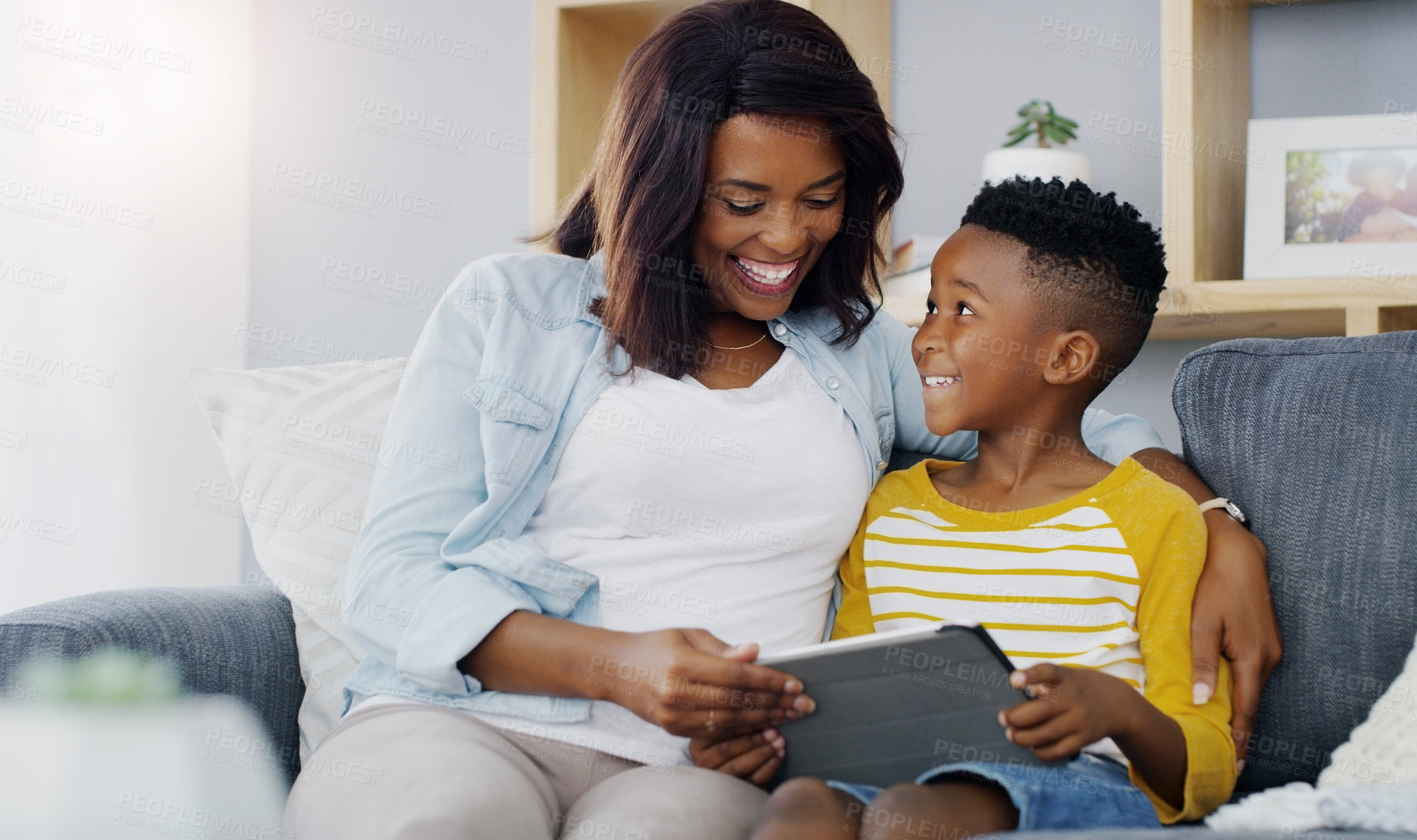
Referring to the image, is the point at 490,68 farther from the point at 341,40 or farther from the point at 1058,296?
the point at 1058,296

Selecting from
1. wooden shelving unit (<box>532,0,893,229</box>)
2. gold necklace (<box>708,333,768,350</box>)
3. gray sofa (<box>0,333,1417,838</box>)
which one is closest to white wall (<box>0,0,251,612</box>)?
wooden shelving unit (<box>532,0,893,229</box>)

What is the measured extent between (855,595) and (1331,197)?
0.99 meters

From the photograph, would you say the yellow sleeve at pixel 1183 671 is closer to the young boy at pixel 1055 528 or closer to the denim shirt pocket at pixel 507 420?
the young boy at pixel 1055 528

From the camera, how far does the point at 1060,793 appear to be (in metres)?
0.87

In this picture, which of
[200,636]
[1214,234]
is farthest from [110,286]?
[1214,234]

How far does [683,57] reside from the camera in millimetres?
1188

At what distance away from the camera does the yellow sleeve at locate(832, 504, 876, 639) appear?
1.18 metres

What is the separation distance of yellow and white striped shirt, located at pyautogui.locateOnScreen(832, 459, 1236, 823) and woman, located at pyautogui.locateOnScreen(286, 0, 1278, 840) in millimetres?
31

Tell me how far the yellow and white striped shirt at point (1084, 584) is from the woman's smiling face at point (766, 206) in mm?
258

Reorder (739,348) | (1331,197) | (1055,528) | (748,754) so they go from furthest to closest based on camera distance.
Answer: (1331,197), (739,348), (1055,528), (748,754)

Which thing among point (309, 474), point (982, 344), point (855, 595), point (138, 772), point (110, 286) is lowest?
point (138, 772)

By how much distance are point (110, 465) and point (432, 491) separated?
1.18m

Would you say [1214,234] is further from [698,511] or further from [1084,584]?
[698,511]

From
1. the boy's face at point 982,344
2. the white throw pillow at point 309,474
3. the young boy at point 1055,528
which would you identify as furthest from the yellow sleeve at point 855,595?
the white throw pillow at point 309,474
